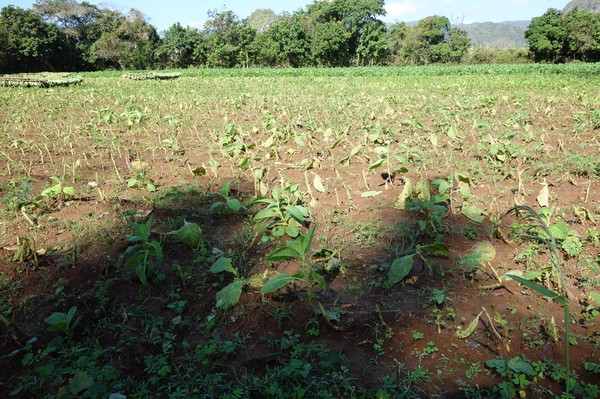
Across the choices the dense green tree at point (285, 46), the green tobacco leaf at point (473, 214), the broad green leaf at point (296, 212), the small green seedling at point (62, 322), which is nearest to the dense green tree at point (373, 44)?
the dense green tree at point (285, 46)

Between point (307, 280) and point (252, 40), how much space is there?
60461mm

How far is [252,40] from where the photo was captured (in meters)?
57.5

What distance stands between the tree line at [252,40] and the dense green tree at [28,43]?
0.10 meters

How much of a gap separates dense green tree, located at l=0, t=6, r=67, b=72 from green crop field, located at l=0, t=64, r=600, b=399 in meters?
49.6

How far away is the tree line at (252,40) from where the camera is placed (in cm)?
4556

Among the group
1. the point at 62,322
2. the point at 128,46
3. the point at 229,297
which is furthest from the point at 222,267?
the point at 128,46

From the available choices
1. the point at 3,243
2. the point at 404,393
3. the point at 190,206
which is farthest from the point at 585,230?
the point at 3,243

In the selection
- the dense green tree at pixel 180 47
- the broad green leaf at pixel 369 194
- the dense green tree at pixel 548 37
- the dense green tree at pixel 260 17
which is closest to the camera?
the broad green leaf at pixel 369 194

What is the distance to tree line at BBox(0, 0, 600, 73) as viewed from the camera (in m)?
45.6

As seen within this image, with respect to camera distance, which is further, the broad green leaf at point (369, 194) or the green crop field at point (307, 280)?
the broad green leaf at point (369, 194)

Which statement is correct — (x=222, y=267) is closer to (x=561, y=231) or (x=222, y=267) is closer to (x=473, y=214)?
(x=473, y=214)

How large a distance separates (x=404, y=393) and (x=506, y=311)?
903mm

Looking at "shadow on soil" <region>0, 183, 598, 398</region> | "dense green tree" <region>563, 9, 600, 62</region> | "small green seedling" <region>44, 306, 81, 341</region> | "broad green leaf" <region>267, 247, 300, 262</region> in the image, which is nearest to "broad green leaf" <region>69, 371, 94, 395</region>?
"shadow on soil" <region>0, 183, 598, 398</region>

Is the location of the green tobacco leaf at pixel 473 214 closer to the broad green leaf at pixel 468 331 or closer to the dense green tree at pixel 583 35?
the broad green leaf at pixel 468 331
